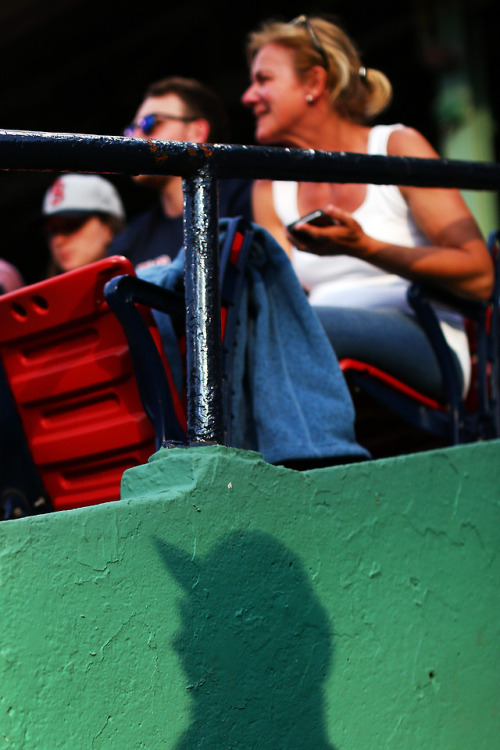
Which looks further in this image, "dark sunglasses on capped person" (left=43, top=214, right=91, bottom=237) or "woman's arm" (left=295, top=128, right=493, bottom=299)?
"dark sunglasses on capped person" (left=43, top=214, right=91, bottom=237)

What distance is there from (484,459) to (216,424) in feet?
1.87

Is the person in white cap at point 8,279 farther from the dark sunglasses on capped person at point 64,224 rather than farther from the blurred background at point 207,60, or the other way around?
the blurred background at point 207,60

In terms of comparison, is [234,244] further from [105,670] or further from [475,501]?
[105,670]

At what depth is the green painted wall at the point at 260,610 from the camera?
3.64ft

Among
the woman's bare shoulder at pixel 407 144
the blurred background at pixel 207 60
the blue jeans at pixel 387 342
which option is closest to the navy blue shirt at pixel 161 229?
the woman's bare shoulder at pixel 407 144

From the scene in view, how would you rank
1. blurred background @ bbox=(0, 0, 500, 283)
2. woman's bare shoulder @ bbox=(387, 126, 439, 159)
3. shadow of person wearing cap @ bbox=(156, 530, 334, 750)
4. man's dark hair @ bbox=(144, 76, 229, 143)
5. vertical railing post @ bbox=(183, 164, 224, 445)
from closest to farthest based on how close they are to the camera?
shadow of person wearing cap @ bbox=(156, 530, 334, 750)
vertical railing post @ bbox=(183, 164, 224, 445)
woman's bare shoulder @ bbox=(387, 126, 439, 159)
man's dark hair @ bbox=(144, 76, 229, 143)
blurred background @ bbox=(0, 0, 500, 283)

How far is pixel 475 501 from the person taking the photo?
1638 mm

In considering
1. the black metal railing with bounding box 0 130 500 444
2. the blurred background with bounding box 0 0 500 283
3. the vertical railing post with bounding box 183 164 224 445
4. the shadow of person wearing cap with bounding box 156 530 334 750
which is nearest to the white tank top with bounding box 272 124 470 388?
the black metal railing with bounding box 0 130 500 444

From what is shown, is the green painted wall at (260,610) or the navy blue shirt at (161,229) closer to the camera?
the green painted wall at (260,610)

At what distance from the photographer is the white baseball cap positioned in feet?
11.7

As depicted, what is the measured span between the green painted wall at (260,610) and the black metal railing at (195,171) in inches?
4.9

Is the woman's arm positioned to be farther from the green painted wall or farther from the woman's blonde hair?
the green painted wall

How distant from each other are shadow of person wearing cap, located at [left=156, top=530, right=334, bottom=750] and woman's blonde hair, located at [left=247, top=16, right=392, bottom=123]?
1.73 metres

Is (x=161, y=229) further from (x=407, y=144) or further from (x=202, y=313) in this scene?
(x=202, y=313)
